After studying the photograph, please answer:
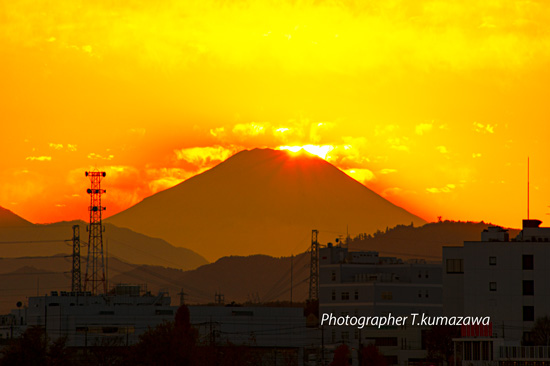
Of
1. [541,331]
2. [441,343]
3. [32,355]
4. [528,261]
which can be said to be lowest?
[32,355]

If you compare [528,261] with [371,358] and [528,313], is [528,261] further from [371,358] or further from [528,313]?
[371,358]

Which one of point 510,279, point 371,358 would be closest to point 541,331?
point 510,279

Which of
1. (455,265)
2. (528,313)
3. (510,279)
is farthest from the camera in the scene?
(455,265)

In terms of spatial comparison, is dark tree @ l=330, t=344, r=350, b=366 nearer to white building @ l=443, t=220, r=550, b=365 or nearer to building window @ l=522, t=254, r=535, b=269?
white building @ l=443, t=220, r=550, b=365

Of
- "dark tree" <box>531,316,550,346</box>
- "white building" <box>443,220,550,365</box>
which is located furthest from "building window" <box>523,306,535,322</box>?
"dark tree" <box>531,316,550,346</box>

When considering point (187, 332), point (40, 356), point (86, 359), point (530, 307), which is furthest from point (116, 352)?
point (530, 307)

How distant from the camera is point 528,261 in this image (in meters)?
179

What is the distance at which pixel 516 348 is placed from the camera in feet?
451

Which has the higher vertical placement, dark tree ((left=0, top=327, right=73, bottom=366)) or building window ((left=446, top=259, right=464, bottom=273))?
building window ((left=446, top=259, right=464, bottom=273))

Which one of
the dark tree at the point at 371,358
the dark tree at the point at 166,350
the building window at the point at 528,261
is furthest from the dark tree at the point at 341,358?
the dark tree at the point at 166,350

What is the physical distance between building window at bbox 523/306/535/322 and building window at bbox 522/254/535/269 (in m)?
5.07

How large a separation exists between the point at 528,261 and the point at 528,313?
6497 mm

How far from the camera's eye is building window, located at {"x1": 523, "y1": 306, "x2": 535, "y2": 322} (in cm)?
17638

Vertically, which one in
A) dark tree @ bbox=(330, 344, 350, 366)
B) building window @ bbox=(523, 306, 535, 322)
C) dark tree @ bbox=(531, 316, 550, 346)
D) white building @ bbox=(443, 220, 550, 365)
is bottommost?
dark tree @ bbox=(330, 344, 350, 366)
